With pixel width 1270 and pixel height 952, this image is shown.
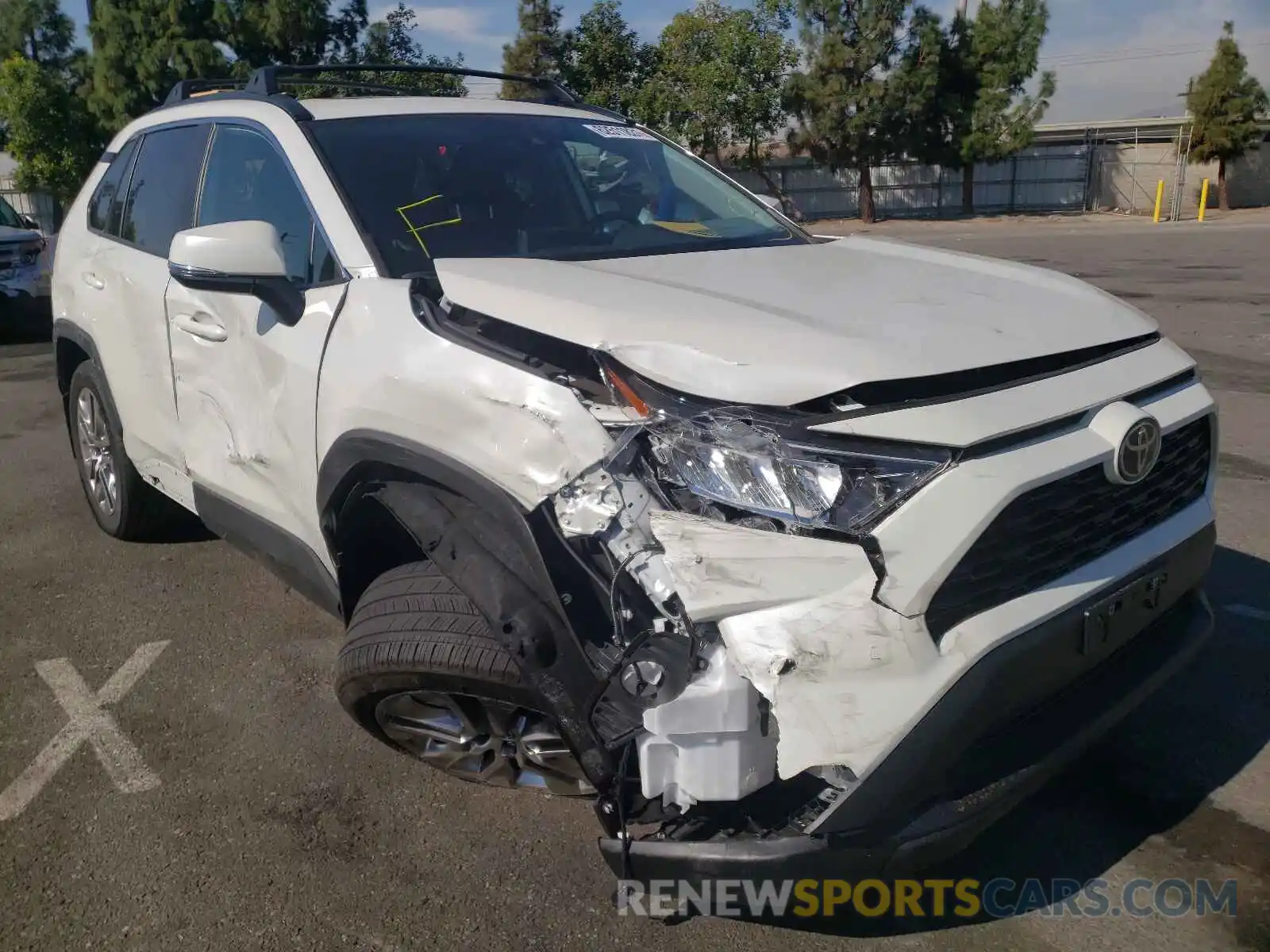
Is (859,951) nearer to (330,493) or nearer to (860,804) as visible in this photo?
(860,804)

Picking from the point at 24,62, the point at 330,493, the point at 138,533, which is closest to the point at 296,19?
the point at 24,62

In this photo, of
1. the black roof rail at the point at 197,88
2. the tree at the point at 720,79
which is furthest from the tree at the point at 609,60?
the black roof rail at the point at 197,88

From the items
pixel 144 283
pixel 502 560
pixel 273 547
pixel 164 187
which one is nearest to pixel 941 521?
pixel 502 560

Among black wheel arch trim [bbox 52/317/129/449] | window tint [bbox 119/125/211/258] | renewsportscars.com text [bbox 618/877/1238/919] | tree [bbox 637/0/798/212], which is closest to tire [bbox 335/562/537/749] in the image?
renewsportscars.com text [bbox 618/877/1238/919]

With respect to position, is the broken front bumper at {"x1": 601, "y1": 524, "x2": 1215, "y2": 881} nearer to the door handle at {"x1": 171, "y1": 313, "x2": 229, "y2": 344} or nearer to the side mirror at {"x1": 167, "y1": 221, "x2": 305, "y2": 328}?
the side mirror at {"x1": 167, "y1": 221, "x2": 305, "y2": 328}

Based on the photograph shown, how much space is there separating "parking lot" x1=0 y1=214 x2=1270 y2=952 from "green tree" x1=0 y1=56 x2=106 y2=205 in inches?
1276

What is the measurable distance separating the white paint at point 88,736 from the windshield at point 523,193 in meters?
1.68

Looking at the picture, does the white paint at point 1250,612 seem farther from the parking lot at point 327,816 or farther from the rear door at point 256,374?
the rear door at point 256,374

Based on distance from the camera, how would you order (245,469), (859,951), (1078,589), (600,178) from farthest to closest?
(600,178) → (245,469) → (859,951) → (1078,589)

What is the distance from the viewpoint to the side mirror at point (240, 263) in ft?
9.07

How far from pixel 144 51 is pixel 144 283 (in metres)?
36.5

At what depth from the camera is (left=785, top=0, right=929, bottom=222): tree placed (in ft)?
114

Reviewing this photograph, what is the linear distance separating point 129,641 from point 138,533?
1005 millimetres

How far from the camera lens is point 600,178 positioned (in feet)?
12.3
